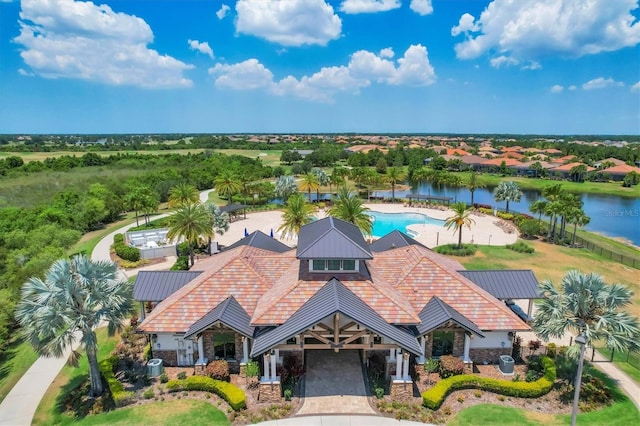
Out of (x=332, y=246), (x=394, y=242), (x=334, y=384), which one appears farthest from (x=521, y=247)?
(x=334, y=384)

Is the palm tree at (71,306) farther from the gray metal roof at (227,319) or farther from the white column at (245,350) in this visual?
the white column at (245,350)

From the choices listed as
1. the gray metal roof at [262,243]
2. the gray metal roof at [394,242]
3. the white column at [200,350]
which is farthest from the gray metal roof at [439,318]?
the gray metal roof at [262,243]

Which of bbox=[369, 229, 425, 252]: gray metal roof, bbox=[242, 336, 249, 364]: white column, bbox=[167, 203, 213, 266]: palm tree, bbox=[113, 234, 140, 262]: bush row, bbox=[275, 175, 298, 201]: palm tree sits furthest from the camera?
bbox=[275, 175, 298, 201]: palm tree

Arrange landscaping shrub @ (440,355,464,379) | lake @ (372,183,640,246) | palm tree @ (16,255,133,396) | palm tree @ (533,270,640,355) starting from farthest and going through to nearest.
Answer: lake @ (372,183,640,246)
landscaping shrub @ (440,355,464,379)
palm tree @ (533,270,640,355)
palm tree @ (16,255,133,396)

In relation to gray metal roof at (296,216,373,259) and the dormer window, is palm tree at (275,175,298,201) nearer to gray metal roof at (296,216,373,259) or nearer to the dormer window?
gray metal roof at (296,216,373,259)

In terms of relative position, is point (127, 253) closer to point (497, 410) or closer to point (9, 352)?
point (9, 352)

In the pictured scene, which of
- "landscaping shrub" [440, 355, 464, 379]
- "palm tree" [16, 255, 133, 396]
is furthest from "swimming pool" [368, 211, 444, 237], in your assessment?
"palm tree" [16, 255, 133, 396]

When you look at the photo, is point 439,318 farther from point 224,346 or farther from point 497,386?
point 224,346

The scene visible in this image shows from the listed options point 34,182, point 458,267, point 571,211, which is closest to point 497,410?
point 458,267
